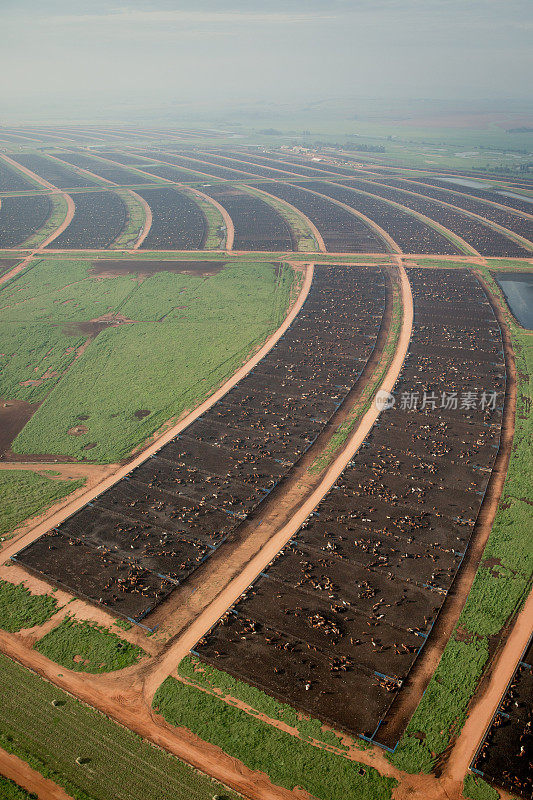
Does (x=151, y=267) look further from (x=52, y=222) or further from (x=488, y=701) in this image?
(x=488, y=701)

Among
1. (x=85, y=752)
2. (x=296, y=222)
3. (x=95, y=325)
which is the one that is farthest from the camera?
(x=296, y=222)

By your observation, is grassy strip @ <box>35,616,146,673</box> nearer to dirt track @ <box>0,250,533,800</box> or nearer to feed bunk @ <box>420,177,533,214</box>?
dirt track @ <box>0,250,533,800</box>

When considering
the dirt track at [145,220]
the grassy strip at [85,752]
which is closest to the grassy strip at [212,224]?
the dirt track at [145,220]

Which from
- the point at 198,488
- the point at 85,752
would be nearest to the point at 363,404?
the point at 198,488

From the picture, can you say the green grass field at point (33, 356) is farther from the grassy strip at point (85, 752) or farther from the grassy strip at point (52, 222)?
the grassy strip at point (52, 222)

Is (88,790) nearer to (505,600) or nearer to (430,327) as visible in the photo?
(505,600)

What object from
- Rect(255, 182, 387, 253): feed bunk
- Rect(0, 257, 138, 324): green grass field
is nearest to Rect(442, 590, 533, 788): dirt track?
Rect(0, 257, 138, 324): green grass field

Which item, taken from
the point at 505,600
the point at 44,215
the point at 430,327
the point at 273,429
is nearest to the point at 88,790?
the point at 505,600
